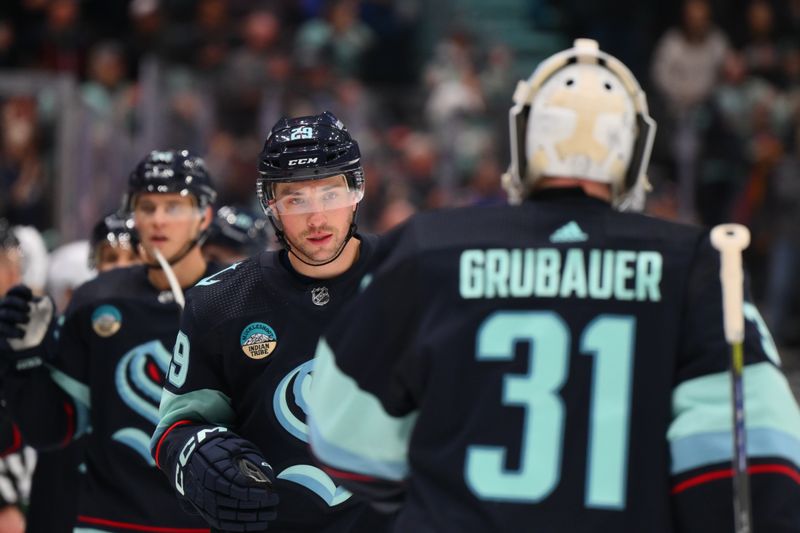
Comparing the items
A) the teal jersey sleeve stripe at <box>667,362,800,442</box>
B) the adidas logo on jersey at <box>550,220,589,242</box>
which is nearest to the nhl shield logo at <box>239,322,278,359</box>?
the adidas logo on jersey at <box>550,220,589,242</box>

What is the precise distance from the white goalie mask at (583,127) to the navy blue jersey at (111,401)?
1.97m

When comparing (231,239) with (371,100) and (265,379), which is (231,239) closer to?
(265,379)

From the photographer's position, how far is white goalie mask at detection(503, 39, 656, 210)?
261 cm

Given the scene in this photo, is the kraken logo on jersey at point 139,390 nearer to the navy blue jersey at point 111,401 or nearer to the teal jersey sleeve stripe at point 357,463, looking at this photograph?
the navy blue jersey at point 111,401

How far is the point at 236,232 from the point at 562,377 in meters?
3.82

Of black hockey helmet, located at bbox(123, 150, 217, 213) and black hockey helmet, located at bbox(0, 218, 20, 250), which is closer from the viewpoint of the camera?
black hockey helmet, located at bbox(123, 150, 217, 213)

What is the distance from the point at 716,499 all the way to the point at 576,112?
0.71 m

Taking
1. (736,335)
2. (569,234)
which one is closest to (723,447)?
(736,335)

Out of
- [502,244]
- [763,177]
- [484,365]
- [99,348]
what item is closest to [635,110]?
[502,244]

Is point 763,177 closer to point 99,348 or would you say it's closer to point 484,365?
point 99,348

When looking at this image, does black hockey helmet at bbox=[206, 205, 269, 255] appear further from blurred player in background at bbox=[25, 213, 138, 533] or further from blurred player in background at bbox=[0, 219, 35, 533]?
blurred player in background at bbox=[0, 219, 35, 533]

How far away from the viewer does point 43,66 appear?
12109mm

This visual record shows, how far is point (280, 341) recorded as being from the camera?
358cm

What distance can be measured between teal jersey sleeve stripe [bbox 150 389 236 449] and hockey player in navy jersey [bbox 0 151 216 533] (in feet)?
2.75
